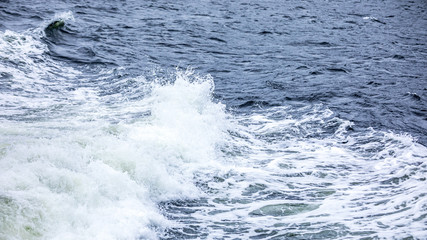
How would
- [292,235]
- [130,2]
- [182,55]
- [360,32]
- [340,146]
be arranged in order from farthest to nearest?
[130,2]
[360,32]
[182,55]
[340,146]
[292,235]

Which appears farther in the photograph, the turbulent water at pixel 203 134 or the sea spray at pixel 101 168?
the turbulent water at pixel 203 134

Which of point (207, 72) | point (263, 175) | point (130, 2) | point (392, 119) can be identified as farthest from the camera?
point (130, 2)

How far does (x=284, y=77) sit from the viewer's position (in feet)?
47.2

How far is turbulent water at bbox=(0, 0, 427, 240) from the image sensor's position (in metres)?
6.38

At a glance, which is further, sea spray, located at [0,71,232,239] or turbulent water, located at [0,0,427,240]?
turbulent water, located at [0,0,427,240]

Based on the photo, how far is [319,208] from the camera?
7.03 metres

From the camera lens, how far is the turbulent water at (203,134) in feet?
20.9

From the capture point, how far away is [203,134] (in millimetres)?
9352

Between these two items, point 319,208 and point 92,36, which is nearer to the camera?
point 319,208

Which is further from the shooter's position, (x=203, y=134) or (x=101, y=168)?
(x=203, y=134)

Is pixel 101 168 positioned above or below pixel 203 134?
above

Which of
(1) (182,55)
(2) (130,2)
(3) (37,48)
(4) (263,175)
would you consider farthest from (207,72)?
(2) (130,2)

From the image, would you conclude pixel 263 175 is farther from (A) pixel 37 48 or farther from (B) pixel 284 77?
(A) pixel 37 48

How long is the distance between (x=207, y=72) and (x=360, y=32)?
9.97 meters
